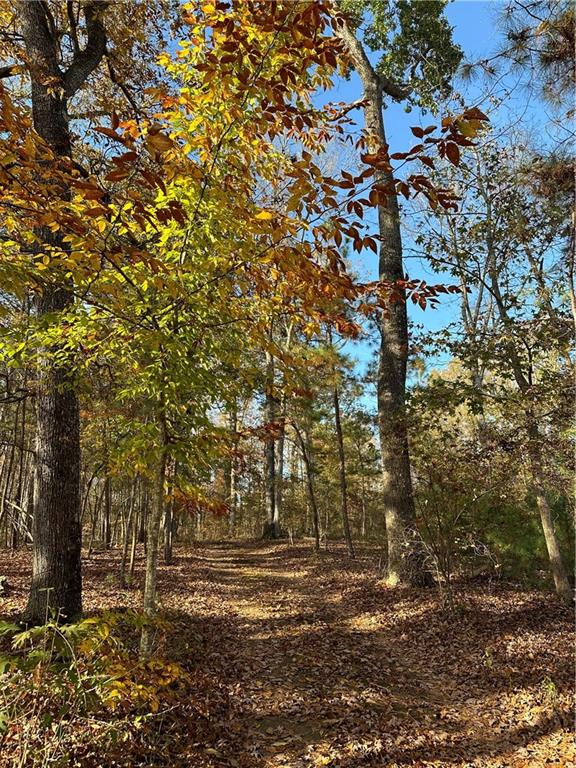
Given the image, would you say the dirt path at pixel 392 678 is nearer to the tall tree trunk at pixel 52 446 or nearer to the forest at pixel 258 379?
the forest at pixel 258 379

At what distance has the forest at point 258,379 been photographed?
2.64m

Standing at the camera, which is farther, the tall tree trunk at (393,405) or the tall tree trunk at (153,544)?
the tall tree trunk at (393,405)

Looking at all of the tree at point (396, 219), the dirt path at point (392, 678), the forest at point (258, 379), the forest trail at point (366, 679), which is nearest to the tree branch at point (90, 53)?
the forest at point (258, 379)

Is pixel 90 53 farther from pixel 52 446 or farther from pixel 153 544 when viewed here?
Result: pixel 153 544

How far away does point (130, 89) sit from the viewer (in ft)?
23.3

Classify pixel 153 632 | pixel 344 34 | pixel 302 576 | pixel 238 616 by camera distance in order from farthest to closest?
pixel 302 576
pixel 344 34
pixel 238 616
pixel 153 632

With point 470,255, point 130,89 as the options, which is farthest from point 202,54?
point 470,255

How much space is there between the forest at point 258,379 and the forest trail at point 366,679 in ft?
0.12

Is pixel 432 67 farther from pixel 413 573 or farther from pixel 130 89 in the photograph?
pixel 413 573

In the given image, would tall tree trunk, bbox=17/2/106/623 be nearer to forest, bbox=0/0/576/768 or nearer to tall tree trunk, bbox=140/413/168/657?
forest, bbox=0/0/576/768

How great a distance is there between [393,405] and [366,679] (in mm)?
5117

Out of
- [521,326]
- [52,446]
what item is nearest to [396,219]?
[521,326]

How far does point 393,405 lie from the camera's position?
29.7ft

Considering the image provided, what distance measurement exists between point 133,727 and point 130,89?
816cm
